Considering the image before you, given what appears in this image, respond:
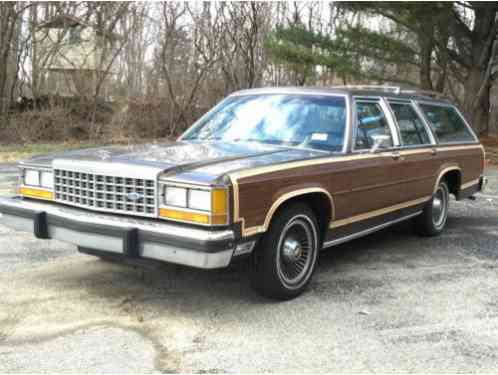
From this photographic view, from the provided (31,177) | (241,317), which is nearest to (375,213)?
(241,317)

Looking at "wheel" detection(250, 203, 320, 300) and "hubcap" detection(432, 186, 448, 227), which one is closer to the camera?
"wheel" detection(250, 203, 320, 300)

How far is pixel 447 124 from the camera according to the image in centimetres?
659

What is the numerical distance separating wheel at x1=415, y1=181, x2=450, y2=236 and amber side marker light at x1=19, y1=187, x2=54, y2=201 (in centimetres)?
388

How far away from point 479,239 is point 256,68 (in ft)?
46.7

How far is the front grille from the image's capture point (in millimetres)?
3717

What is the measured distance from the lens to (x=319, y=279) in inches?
187

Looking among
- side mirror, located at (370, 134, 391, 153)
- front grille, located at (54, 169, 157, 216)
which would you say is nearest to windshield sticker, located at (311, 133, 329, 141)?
side mirror, located at (370, 134, 391, 153)

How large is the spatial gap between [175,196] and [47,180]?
126 centimetres

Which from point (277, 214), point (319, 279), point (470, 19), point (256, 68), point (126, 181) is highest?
point (470, 19)

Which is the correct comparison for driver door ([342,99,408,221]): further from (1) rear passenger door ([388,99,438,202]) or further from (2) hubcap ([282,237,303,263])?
(2) hubcap ([282,237,303,263])

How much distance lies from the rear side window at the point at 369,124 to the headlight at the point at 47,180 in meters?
2.46

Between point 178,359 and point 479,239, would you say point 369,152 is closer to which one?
point 479,239

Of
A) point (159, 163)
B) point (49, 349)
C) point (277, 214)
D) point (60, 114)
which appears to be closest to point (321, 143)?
point (277, 214)

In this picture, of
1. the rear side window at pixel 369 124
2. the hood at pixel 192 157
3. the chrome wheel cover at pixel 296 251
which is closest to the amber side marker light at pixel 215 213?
the hood at pixel 192 157
